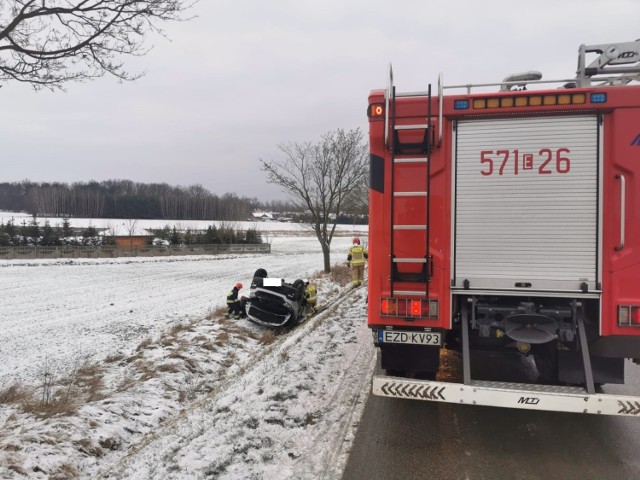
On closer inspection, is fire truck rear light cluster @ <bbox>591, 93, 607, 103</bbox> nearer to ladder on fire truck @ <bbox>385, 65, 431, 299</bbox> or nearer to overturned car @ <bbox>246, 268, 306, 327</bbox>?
ladder on fire truck @ <bbox>385, 65, 431, 299</bbox>

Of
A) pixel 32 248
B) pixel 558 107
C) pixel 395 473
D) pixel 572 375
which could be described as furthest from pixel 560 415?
pixel 32 248

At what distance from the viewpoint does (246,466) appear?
12.1ft

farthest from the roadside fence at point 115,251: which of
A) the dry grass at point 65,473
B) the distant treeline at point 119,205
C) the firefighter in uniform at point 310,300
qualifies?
the distant treeline at point 119,205

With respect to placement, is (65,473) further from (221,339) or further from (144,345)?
(221,339)

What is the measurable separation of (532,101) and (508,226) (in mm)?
1145

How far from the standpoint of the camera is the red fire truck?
385 centimetres

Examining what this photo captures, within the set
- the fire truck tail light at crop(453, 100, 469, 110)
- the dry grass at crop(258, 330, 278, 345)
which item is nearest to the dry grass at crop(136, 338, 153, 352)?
the dry grass at crop(258, 330, 278, 345)

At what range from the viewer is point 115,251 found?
38250 millimetres

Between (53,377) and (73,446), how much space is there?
128 inches

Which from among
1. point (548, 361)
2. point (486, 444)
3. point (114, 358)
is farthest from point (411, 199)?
point (114, 358)

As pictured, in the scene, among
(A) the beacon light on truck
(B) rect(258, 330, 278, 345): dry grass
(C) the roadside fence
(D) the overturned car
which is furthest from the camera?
(C) the roadside fence

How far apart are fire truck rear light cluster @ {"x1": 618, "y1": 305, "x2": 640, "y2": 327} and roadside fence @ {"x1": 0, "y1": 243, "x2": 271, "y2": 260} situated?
39.1m

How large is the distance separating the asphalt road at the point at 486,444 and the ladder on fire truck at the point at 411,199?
1472 mm

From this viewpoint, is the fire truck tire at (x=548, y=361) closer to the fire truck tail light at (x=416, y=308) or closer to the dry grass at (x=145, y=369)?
the fire truck tail light at (x=416, y=308)
